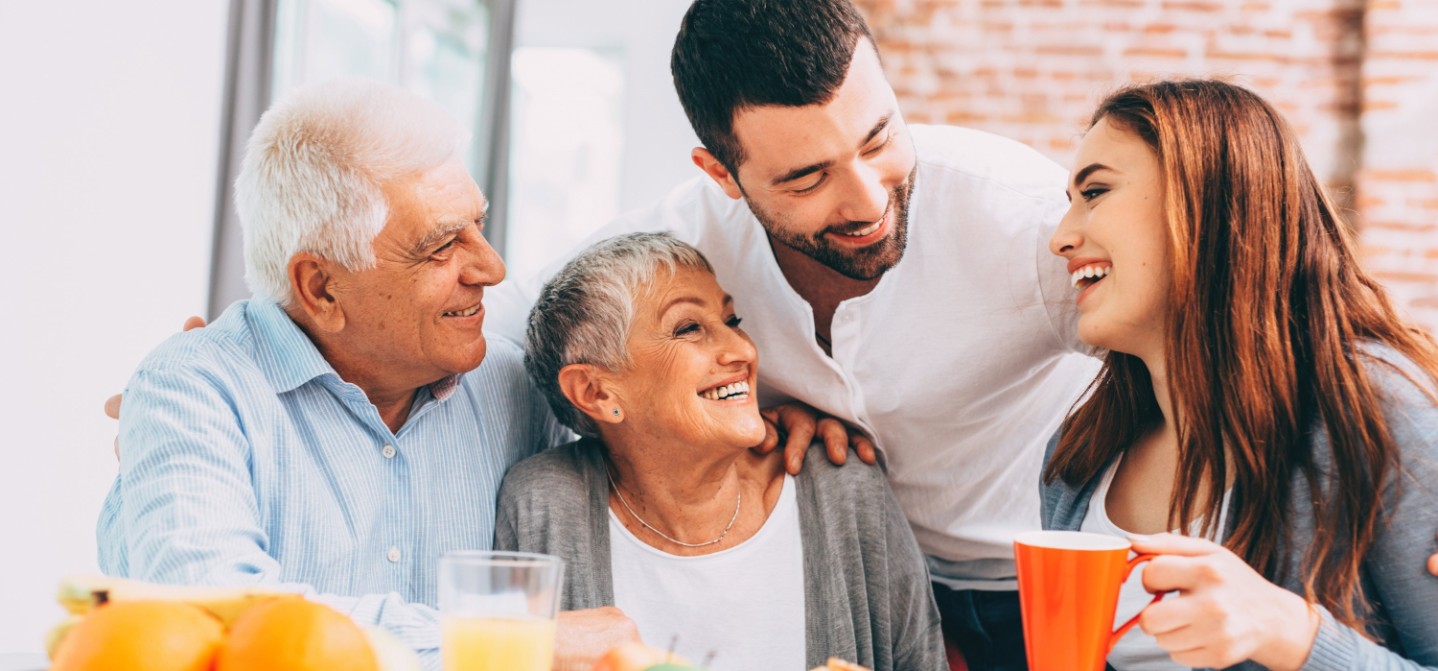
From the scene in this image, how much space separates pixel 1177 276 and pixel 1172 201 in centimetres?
9

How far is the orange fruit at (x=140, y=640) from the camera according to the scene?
2.61 feet

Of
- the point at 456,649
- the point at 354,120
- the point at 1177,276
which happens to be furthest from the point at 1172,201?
the point at 354,120

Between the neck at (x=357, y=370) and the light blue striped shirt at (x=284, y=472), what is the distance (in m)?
0.04

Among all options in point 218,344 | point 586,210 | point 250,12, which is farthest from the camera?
point 586,210

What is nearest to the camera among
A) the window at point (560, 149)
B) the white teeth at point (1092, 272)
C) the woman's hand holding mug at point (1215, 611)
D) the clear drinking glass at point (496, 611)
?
the clear drinking glass at point (496, 611)

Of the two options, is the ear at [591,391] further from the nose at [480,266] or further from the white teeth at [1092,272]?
the white teeth at [1092,272]

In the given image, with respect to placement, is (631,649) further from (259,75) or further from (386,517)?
(259,75)

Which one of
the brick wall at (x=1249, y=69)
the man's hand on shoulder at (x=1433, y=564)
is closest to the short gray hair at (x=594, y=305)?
the man's hand on shoulder at (x=1433, y=564)

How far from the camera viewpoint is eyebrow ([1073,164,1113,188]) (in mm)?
1523

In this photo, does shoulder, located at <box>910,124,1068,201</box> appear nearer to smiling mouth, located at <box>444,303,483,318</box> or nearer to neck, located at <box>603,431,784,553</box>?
neck, located at <box>603,431,784,553</box>

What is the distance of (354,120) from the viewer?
167 cm

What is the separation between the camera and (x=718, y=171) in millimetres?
1974

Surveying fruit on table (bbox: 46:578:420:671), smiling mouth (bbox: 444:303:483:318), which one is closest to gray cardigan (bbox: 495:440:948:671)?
smiling mouth (bbox: 444:303:483:318)

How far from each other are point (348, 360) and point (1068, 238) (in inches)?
40.7
